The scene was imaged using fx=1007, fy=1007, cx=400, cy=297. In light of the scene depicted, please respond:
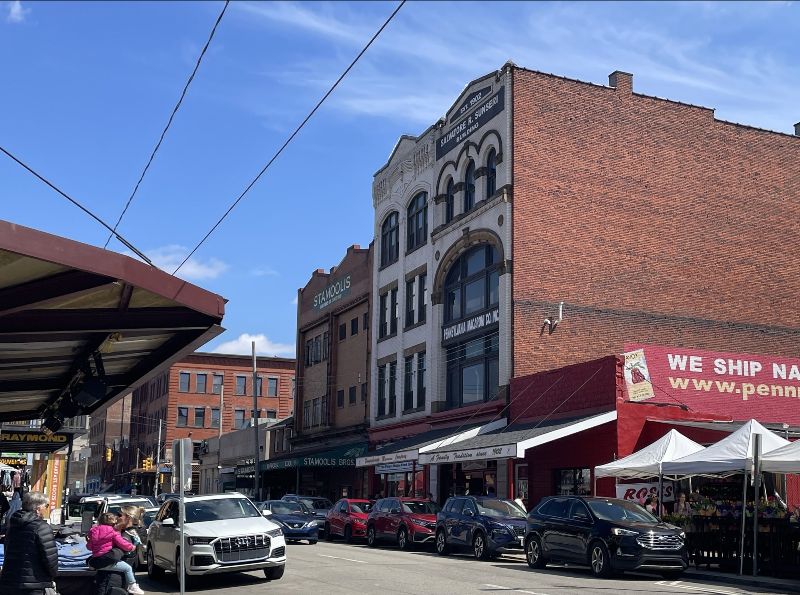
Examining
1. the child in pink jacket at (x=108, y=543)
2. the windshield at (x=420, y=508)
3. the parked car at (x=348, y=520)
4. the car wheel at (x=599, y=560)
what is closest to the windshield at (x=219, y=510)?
the child in pink jacket at (x=108, y=543)

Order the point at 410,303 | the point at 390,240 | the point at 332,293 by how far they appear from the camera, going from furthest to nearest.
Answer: the point at 332,293, the point at 390,240, the point at 410,303

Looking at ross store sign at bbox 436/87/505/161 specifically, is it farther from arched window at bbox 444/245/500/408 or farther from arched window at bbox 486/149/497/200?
arched window at bbox 444/245/500/408

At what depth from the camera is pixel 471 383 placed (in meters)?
40.1

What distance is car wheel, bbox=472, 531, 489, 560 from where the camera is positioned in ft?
80.5

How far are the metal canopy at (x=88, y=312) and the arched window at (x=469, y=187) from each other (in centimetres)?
2696

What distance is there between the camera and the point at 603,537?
1983 cm

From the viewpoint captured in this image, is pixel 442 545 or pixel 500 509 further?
pixel 442 545

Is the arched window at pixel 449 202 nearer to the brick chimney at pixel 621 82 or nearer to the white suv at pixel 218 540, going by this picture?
the brick chimney at pixel 621 82

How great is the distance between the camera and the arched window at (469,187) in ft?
136

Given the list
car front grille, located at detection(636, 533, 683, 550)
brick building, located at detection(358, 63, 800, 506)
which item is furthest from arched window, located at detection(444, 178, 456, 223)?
car front grille, located at detection(636, 533, 683, 550)

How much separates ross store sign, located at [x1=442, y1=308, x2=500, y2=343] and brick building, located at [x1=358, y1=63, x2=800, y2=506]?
10cm

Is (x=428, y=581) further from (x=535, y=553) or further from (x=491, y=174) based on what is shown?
(x=491, y=174)

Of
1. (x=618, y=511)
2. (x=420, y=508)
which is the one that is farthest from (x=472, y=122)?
(x=618, y=511)

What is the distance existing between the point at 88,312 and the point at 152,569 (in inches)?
380
